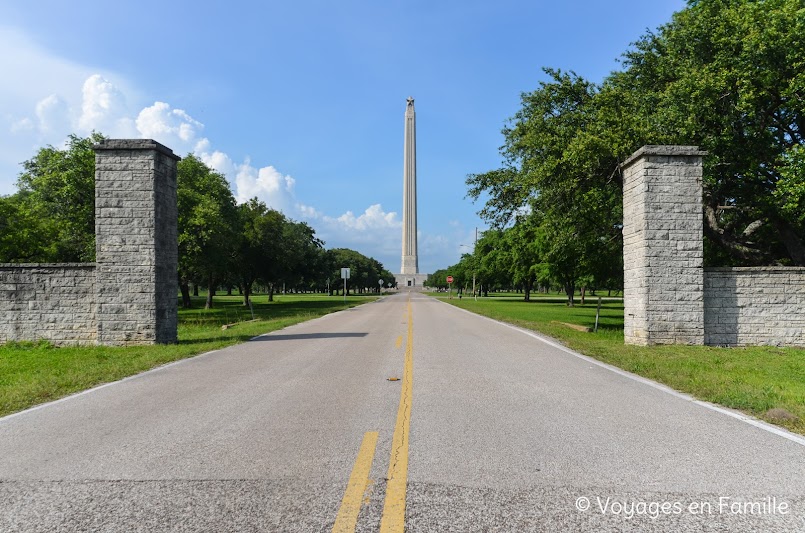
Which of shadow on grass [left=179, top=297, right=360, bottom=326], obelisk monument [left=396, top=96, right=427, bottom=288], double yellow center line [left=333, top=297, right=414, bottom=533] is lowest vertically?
shadow on grass [left=179, top=297, right=360, bottom=326]

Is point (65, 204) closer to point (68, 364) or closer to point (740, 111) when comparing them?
point (68, 364)

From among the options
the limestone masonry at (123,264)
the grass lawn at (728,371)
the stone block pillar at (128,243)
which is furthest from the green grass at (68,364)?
the grass lawn at (728,371)

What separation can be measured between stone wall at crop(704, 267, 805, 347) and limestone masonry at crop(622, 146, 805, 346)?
0.02 meters

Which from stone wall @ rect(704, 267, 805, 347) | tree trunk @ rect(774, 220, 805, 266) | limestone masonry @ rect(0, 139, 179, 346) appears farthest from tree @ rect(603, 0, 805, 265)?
limestone masonry @ rect(0, 139, 179, 346)

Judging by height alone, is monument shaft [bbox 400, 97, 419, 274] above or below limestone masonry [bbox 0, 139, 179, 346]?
→ above

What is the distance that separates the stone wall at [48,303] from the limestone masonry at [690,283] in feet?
48.8

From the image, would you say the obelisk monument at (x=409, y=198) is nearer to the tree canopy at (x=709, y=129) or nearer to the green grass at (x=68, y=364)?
the tree canopy at (x=709, y=129)

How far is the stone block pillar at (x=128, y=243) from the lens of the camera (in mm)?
13688

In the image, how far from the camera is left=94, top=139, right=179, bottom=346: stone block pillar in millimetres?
13688

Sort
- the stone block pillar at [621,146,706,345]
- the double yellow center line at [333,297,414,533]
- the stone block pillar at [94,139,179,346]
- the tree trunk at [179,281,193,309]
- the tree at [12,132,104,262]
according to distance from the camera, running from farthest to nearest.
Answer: the tree trunk at [179,281,193,309]
the tree at [12,132,104,262]
the stone block pillar at [94,139,179,346]
the stone block pillar at [621,146,706,345]
the double yellow center line at [333,297,414,533]

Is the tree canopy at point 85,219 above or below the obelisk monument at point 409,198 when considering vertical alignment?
below

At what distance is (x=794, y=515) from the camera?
349 centimetres

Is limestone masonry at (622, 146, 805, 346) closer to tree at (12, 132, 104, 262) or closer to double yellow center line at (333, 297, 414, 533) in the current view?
double yellow center line at (333, 297, 414, 533)

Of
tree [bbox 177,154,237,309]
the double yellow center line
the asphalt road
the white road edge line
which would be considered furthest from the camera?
tree [bbox 177,154,237,309]
